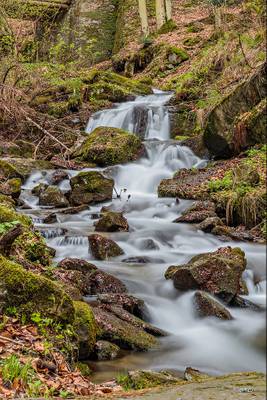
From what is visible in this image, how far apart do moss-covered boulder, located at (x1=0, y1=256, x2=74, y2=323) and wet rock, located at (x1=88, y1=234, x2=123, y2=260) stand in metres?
3.53

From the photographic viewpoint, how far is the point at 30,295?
14.0 feet

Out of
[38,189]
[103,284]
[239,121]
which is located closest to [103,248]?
[103,284]

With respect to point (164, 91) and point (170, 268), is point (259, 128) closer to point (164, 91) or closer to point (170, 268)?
point (170, 268)

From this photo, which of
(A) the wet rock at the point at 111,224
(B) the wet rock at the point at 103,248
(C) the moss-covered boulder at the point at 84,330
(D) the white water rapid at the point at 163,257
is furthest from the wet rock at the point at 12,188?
(C) the moss-covered boulder at the point at 84,330

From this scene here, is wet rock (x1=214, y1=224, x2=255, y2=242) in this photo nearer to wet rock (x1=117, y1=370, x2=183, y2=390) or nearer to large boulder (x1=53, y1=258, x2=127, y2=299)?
large boulder (x1=53, y1=258, x2=127, y2=299)

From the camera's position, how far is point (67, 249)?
334 inches

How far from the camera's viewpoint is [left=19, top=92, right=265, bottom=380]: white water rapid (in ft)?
5.94

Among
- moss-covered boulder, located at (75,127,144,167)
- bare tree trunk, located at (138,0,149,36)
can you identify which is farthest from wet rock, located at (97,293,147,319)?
bare tree trunk, located at (138,0,149,36)

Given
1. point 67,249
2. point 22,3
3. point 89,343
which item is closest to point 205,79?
point 22,3

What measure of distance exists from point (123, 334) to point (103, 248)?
3019 mm

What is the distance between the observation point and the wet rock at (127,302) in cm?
593

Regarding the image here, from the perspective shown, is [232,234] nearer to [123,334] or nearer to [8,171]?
[123,334]

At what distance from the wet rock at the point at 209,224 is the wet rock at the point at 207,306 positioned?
3.04 metres

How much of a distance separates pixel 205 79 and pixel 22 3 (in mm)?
7296
